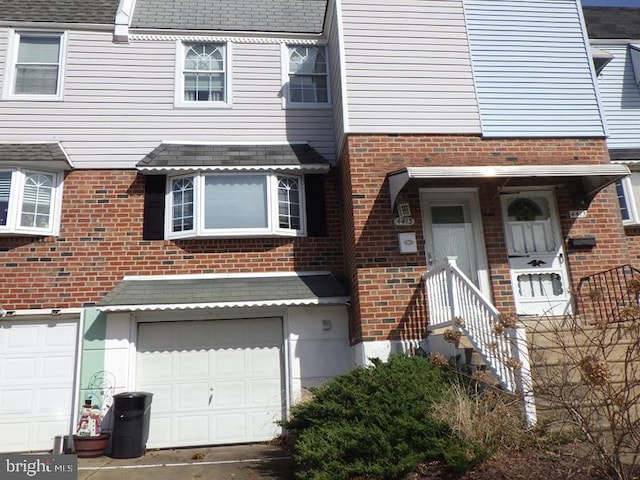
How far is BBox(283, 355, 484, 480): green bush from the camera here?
4.60 m

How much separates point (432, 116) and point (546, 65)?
231 cm

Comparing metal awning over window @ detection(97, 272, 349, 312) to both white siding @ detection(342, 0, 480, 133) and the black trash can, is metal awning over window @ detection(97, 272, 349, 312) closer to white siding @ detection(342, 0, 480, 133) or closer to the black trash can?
the black trash can

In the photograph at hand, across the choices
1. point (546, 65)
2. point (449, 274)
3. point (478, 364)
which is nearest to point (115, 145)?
point (449, 274)

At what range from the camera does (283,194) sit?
8.88 metres

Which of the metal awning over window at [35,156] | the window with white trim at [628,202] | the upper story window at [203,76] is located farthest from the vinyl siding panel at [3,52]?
the window with white trim at [628,202]

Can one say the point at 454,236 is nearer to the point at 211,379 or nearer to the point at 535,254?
the point at 535,254

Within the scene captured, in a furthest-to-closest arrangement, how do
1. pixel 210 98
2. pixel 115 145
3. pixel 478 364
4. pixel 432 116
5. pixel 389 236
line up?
pixel 210 98
pixel 115 145
pixel 432 116
pixel 389 236
pixel 478 364

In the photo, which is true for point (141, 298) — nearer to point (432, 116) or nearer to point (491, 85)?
point (432, 116)

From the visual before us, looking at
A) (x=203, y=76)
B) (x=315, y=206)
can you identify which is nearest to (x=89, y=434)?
(x=315, y=206)

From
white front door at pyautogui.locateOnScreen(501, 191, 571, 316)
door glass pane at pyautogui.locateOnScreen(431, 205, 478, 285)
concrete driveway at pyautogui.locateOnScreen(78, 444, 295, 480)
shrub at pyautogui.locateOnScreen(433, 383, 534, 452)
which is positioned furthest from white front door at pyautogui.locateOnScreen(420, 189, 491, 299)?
concrete driveway at pyautogui.locateOnScreen(78, 444, 295, 480)

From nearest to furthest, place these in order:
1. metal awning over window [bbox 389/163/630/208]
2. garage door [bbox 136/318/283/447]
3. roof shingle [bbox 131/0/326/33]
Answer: metal awning over window [bbox 389/163/630/208]
garage door [bbox 136/318/283/447]
roof shingle [bbox 131/0/326/33]

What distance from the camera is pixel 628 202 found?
949cm

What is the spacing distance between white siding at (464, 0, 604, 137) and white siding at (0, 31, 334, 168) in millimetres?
2952

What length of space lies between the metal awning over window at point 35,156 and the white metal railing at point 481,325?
6.30 meters
